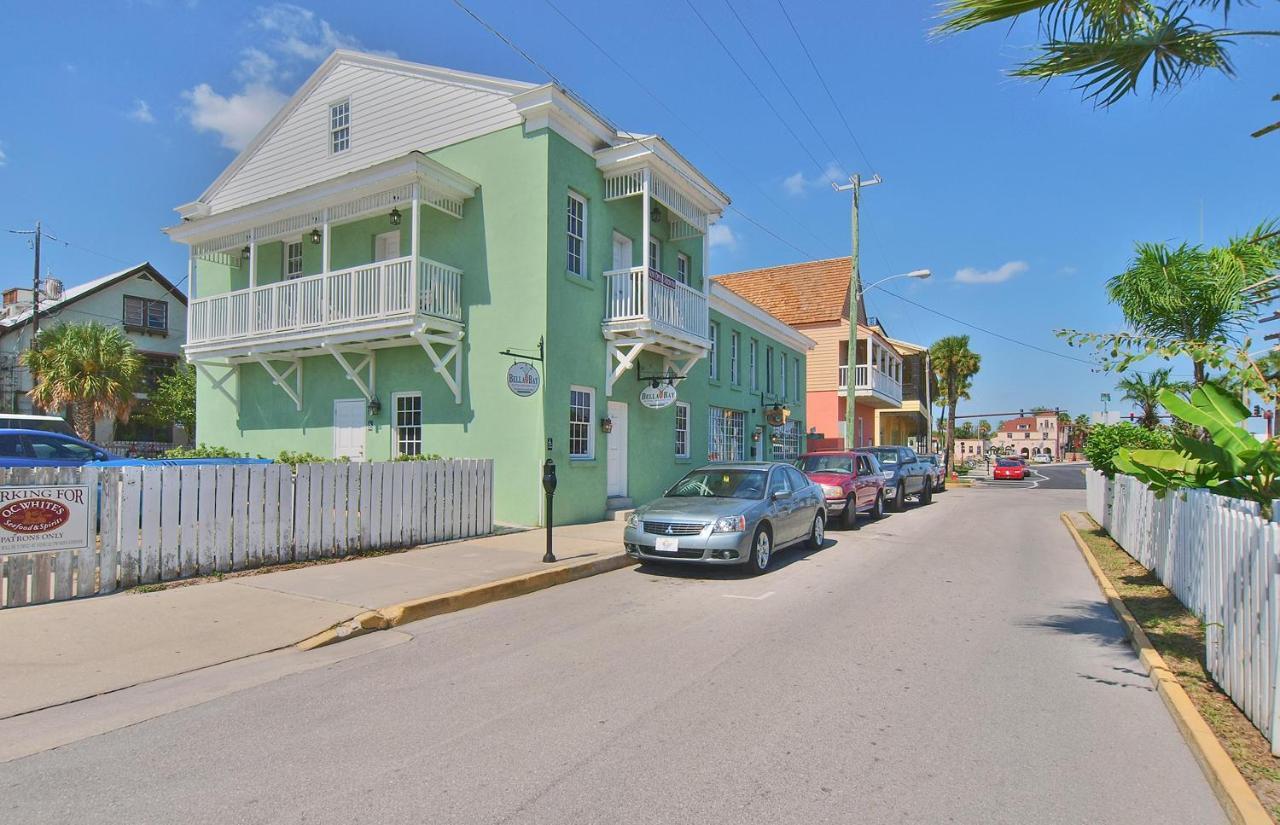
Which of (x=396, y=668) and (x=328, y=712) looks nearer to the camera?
(x=328, y=712)

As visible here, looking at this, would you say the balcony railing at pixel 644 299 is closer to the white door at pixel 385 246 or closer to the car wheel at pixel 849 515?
the white door at pixel 385 246

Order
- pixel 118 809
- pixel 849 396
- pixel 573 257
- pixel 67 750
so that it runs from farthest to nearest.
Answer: pixel 849 396 < pixel 573 257 < pixel 67 750 < pixel 118 809

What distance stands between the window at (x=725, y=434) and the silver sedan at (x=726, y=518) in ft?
29.3

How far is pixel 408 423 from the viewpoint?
1545 centimetres

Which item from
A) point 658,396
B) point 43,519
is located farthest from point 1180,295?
point 43,519

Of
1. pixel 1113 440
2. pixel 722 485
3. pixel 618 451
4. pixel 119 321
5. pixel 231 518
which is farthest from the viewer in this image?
pixel 119 321

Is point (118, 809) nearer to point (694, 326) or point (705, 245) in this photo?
point (694, 326)

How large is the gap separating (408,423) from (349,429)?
1784 mm

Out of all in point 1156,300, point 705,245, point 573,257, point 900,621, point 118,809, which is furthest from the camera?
point 705,245

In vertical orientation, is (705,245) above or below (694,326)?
above

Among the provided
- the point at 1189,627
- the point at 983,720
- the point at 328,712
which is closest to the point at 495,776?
the point at 328,712

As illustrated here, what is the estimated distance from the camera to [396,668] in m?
5.62

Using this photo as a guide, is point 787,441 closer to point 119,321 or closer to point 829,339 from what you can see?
point 829,339

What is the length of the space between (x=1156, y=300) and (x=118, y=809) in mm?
12922
